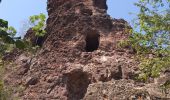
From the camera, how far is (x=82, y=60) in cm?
2948

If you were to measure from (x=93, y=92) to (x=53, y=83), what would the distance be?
45.2ft

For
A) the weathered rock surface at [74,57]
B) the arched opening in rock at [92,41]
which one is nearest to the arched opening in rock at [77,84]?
the weathered rock surface at [74,57]

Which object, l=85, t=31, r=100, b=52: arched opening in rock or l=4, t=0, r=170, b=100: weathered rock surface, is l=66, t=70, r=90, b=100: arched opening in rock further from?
l=85, t=31, r=100, b=52: arched opening in rock

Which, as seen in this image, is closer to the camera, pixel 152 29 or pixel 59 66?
pixel 152 29

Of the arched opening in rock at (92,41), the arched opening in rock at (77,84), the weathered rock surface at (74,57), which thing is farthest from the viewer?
the arched opening in rock at (92,41)

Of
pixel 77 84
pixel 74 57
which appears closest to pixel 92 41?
pixel 74 57

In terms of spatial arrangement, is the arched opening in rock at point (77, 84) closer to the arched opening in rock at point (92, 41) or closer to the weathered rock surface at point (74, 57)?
the weathered rock surface at point (74, 57)

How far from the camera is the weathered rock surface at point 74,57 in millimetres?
28094

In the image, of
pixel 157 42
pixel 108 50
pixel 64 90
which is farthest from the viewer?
pixel 108 50

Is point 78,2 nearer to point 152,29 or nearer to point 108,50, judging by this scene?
point 108,50

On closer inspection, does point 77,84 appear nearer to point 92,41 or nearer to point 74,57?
point 74,57

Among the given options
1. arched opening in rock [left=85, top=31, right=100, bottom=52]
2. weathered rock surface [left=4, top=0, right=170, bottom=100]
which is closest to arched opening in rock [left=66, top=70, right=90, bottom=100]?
weathered rock surface [left=4, top=0, right=170, bottom=100]

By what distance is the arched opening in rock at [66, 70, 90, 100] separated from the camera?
2845 cm

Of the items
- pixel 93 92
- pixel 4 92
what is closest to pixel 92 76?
pixel 4 92
